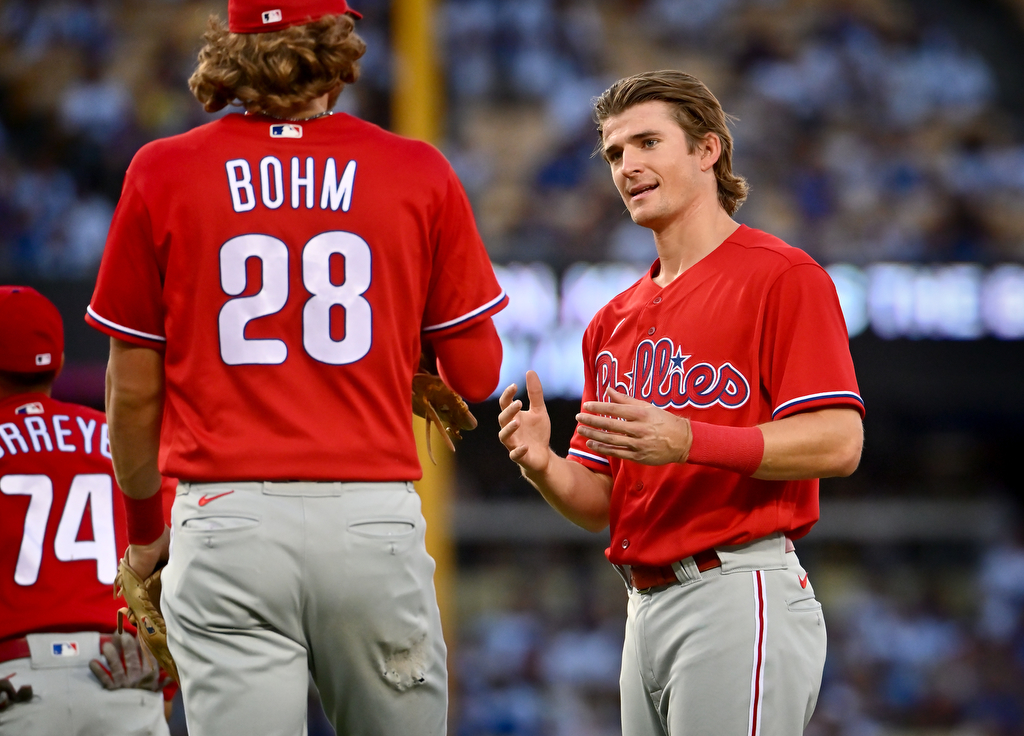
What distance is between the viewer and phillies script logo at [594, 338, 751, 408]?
8.38 feet

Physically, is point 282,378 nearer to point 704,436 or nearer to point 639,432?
point 639,432

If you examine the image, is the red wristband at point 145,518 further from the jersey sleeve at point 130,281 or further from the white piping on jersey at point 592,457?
the white piping on jersey at point 592,457

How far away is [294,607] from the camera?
2.09m

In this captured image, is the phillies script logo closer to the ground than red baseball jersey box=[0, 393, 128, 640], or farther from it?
farther from it

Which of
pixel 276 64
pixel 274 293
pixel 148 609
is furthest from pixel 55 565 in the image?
pixel 276 64

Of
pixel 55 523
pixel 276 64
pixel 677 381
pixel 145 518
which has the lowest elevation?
pixel 55 523

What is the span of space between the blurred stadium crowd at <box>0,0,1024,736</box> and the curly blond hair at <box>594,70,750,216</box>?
6173 mm

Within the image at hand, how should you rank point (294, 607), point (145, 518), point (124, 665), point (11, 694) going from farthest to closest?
point (124, 665) → point (11, 694) → point (145, 518) → point (294, 607)

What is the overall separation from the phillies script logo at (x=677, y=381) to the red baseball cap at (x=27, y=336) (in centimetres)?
159

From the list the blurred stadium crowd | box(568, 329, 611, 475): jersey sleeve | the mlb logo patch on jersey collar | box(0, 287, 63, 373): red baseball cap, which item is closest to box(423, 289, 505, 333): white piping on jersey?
the mlb logo patch on jersey collar

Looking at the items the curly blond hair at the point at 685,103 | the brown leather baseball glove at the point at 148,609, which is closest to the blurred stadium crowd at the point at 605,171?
the curly blond hair at the point at 685,103

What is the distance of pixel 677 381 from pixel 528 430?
352mm

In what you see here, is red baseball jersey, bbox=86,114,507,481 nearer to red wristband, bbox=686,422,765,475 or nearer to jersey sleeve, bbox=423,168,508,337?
jersey sleeve, bbox=423,168,508,337

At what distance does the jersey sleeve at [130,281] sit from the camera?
2176 millimetres
